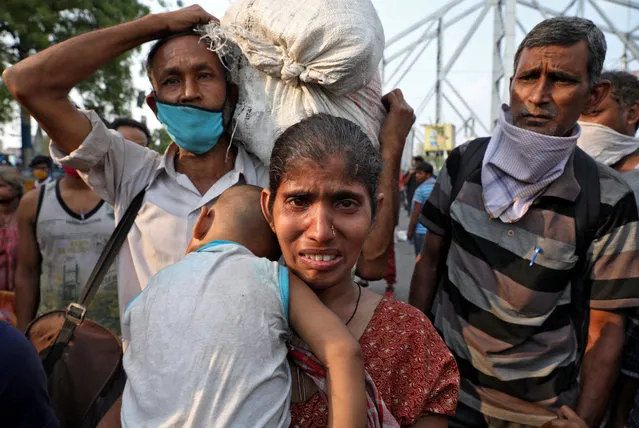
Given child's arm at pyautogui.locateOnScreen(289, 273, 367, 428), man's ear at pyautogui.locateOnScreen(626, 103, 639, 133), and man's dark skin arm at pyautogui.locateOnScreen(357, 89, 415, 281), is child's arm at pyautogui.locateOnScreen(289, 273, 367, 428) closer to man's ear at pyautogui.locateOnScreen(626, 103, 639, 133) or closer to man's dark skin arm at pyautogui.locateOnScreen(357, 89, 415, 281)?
man's dark skin arm at pyautogui.locateOnScreen(357, 89, 415, 281)

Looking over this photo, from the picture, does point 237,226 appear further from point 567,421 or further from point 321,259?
point 567,421

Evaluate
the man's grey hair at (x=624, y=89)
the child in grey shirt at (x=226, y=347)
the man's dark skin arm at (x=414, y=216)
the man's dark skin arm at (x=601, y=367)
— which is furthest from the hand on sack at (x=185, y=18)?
the man's dark skin arm at (x=414, y=216)

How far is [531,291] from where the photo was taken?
6.21 feet

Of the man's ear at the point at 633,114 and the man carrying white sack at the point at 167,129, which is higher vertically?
the man carrying white sack at the point at 167,129

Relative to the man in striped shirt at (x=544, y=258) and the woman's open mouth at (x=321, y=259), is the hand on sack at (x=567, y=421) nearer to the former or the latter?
the man in striped shirt at (x=544, y=258)

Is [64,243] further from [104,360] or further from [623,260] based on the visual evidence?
[623,260]

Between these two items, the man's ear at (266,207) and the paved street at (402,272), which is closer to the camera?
the man's ear at (266,207)

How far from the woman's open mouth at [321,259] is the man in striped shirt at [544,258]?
847 millimetres

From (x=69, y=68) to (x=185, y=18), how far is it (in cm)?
41

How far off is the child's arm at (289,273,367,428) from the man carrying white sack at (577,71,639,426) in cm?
202

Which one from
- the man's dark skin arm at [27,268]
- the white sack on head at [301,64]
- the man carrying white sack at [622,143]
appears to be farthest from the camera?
the man's dark skin arm at [27,268]

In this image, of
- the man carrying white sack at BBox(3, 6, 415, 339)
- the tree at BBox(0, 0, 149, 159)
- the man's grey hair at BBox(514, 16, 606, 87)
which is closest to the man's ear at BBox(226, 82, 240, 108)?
the man carrying white sack at BBox(3, 6, 415, 339)

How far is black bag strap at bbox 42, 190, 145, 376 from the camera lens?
1913 mm

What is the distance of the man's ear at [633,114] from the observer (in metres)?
3.26
